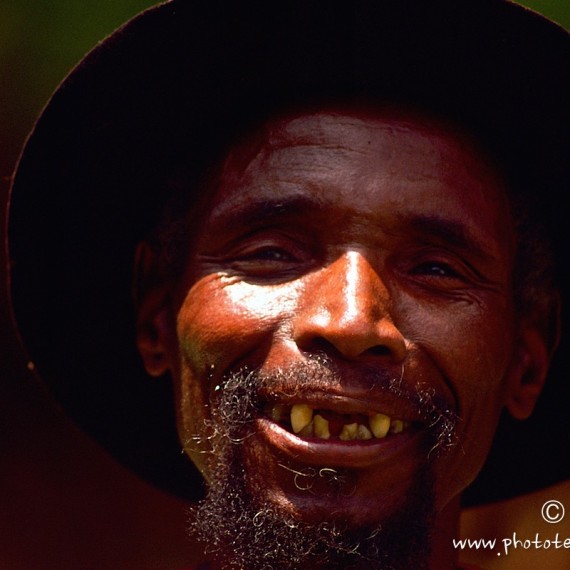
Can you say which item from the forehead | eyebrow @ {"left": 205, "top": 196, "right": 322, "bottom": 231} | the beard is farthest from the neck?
eyebrow @ {"left": 205, "top": 196, "right": 322, "bottom": 231}

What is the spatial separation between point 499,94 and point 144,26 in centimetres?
87

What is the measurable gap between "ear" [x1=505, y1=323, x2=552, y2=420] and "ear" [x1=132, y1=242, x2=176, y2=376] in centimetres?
91

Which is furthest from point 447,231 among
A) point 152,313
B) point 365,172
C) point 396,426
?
point 152,313

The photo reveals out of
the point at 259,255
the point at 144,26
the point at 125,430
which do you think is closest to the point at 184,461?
the point at 125,430

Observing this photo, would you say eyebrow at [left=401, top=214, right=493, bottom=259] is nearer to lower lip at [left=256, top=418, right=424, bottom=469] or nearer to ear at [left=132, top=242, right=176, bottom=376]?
lower lip at [left=256, top=418, right=424, bottom=469]

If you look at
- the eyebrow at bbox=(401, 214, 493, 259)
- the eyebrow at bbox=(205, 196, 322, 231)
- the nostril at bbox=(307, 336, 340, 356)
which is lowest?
the nostril at bbox=(307, 336, 340, 356)

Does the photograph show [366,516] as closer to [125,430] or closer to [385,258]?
[385,258]

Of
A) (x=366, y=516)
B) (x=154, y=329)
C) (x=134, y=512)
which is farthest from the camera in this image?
(x=134, y=512)

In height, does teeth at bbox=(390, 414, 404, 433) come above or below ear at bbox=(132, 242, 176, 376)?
below

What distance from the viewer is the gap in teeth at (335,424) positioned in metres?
2.11

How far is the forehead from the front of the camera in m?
2.22

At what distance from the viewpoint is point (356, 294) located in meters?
2.10

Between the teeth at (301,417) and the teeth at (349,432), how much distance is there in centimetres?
8

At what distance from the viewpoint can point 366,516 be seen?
2078mm
